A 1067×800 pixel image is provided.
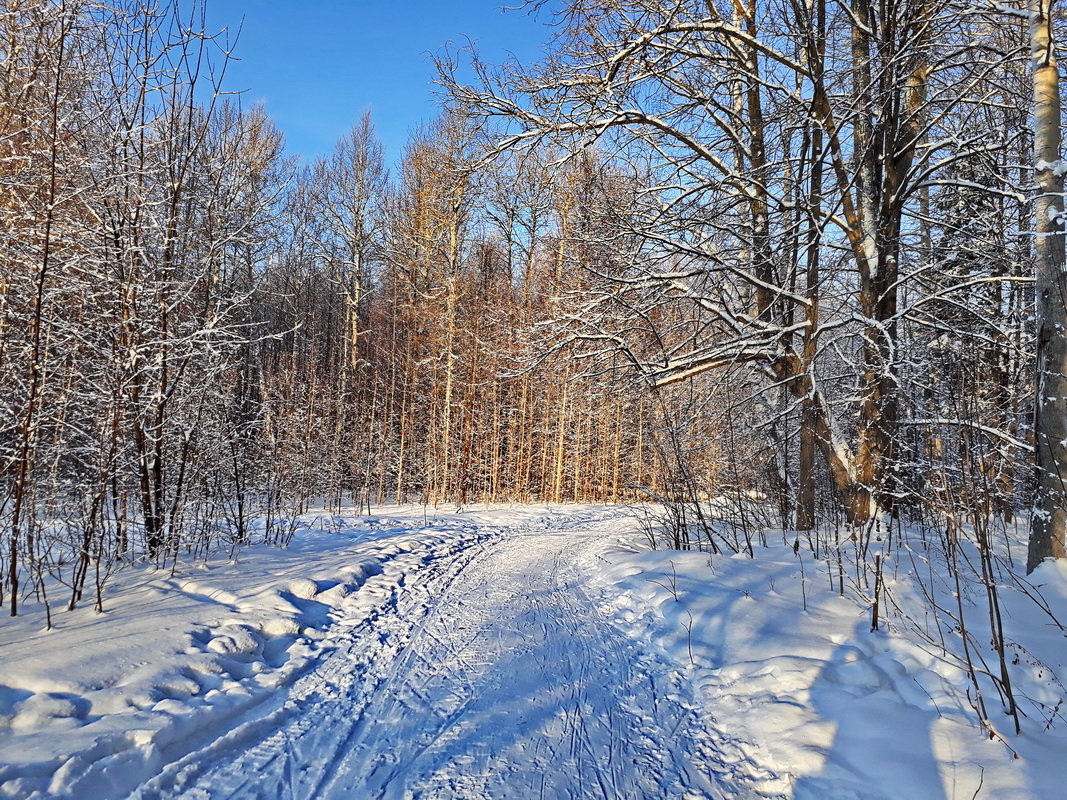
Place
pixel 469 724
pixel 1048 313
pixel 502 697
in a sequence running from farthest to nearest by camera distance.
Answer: pixel 1048 313, pixel 502 697, pixel 469 724

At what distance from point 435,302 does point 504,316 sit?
8.28 ft

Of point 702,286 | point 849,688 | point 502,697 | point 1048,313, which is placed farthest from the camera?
point 702,286

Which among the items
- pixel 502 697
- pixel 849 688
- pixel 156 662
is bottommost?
pixel 502 697

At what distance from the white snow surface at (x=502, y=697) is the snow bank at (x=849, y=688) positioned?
0.05ft

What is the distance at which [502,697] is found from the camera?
3.48 m

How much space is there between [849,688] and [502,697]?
2140mm

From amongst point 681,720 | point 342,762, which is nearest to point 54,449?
point 342,762

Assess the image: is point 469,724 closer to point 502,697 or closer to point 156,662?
point 502,697

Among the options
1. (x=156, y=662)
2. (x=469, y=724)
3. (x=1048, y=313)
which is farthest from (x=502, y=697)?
(x=1048, y=313)

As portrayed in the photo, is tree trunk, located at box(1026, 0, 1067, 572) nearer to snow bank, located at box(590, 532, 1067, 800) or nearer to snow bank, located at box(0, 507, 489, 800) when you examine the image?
snow bank, located at box(590, 532, 1067, 800)

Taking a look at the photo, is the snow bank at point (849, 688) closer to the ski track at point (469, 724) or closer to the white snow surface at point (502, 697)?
the white snow surface at point (502, 697)

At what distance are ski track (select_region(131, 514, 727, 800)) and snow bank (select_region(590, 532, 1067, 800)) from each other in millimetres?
313

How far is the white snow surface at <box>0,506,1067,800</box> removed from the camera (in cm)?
255

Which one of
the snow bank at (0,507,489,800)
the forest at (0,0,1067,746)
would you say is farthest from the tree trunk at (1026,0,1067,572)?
the snow bank at (0,507,489,800)
